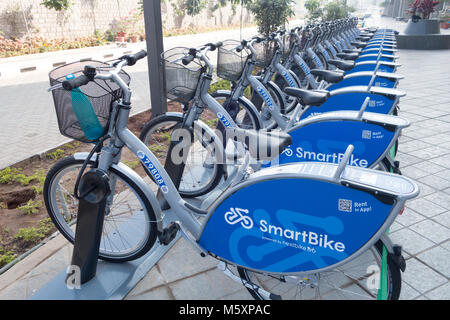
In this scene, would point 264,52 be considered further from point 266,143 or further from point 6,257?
point 6,257

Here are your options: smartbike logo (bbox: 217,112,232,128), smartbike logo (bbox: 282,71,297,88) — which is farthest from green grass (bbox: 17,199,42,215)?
smartbike logo (bbox: 282,71,297,88)

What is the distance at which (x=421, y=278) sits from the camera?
2.29m

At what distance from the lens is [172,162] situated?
288 cm

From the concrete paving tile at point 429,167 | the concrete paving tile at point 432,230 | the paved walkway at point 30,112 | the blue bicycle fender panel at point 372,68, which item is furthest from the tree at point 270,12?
the concrete paving tile at point 432,230

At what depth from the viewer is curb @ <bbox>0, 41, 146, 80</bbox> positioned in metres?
10.0

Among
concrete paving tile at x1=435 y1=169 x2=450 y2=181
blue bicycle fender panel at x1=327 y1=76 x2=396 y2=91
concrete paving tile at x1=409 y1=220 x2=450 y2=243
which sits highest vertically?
blue bicycle fender panel at x1=327 y1=76 x2=396 y2=91

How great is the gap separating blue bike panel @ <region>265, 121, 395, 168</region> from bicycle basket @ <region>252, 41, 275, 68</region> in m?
1.83

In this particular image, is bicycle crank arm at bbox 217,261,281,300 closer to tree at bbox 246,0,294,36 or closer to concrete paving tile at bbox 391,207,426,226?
concrete paving tile at bbox 391,207,426,226

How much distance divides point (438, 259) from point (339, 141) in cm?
107

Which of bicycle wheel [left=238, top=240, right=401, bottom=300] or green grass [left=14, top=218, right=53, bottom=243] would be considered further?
A: green grass [left=14, top=218, right=53, bottom=243]

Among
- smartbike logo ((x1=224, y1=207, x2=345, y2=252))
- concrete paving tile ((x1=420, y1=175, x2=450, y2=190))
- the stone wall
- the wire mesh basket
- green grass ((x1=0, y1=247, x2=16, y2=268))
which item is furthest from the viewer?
the stone wall

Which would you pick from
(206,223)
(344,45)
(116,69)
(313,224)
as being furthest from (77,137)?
(344,45)

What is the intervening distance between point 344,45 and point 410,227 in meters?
6.31
